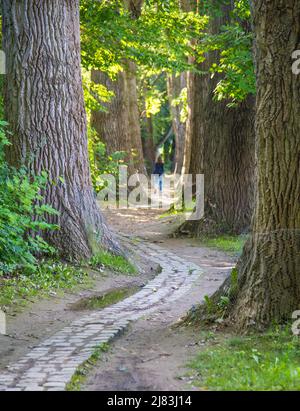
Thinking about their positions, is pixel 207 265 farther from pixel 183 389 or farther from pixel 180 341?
pixel 183 389

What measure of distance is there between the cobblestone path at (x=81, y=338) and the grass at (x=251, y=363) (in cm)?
120

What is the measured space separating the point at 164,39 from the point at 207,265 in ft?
21.5

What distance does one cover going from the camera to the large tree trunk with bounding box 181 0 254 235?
1764 centimetres

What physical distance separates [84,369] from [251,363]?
5.06 feet

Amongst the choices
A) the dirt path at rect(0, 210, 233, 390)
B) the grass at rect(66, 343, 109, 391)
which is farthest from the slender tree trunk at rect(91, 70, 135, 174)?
the grass at rect(66, 343, 109, 391)

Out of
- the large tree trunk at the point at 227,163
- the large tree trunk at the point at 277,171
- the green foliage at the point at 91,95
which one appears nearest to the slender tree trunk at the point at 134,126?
the green foliage at the point at 91,95

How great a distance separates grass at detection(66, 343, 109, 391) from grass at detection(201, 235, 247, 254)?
867 centimetres

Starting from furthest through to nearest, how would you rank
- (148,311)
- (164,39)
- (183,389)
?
(164,39)
(148,311)
(183,389)

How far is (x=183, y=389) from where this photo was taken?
6.03 meters

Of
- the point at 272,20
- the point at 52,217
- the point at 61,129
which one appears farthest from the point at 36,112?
the point at 272,20

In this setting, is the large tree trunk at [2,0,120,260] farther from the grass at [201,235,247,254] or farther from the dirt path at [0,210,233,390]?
the grass at [201,235,247,254]

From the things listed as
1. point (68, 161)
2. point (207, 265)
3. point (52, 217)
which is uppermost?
point (68, 161)

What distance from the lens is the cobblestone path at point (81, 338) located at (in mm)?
6271

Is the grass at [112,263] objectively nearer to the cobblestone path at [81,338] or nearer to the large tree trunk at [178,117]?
the cobblestone path at [81,338]
